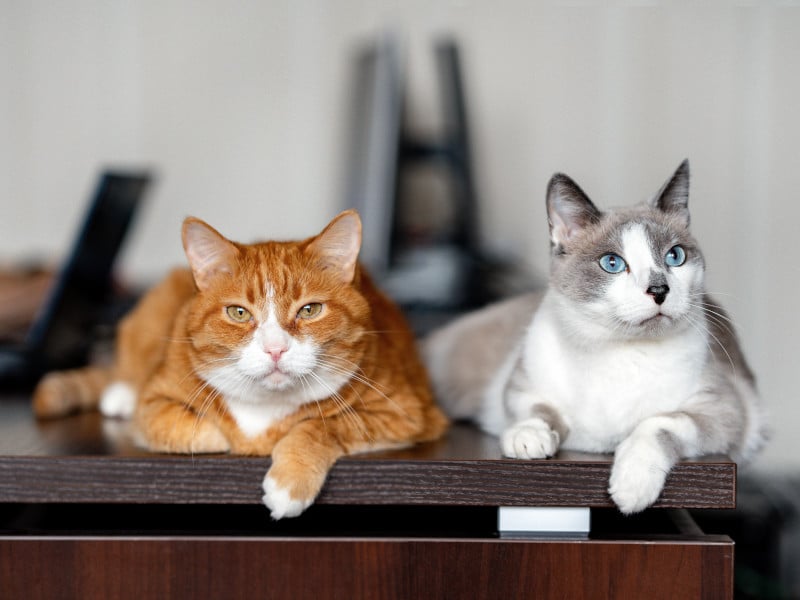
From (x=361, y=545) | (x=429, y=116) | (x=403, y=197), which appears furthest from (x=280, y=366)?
(x=429, y=116)

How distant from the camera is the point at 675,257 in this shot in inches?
46.1

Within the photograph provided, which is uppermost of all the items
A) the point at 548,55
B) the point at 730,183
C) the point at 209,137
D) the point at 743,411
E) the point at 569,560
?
the point at 548,55

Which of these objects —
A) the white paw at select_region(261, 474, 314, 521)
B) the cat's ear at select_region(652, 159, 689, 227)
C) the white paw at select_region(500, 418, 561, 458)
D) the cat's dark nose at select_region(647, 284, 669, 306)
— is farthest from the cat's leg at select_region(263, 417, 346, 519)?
the cat's ear at select_region(652, 159, 689, 227)

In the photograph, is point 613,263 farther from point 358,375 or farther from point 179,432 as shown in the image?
point 179,432

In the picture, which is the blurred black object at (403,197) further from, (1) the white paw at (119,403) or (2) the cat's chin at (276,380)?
(2) the cat's chin at (276,380)

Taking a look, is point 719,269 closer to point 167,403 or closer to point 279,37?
point 279,37

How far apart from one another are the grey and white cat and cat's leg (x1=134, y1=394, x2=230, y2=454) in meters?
→ 0.39

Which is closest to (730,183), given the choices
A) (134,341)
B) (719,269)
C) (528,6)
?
(719,269)

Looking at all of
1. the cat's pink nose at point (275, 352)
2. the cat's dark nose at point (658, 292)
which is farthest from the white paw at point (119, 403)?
the cat's dark nose at point (658, 292)

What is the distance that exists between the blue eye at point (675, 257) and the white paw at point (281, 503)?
57 centimetres

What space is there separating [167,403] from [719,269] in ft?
7.97

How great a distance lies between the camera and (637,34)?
317cm

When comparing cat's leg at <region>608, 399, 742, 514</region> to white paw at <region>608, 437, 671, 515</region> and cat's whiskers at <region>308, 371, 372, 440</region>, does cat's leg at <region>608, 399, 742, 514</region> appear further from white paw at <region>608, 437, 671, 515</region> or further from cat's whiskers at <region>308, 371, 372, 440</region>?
cat's whiskers at <region>308, 371, 372, 440</region>

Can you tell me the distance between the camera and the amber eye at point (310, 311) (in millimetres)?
1159
